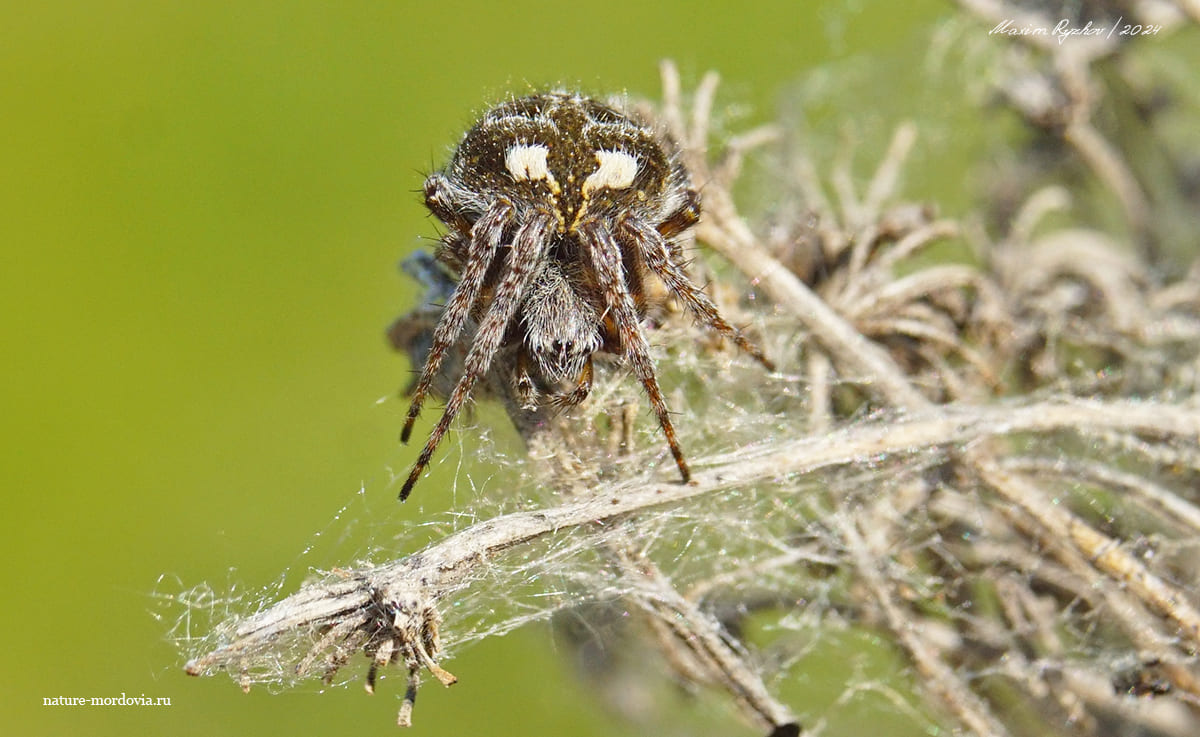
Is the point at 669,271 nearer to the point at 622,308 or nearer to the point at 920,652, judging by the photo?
the point at 622,308

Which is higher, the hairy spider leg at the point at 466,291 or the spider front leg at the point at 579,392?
the hairy spider leg at the point at 466,291

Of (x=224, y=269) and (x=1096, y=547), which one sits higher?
(x=224, y=269)

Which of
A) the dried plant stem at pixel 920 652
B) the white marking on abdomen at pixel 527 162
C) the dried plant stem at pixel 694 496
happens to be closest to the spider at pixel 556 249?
the white marking on abdomen at pixel 527 162

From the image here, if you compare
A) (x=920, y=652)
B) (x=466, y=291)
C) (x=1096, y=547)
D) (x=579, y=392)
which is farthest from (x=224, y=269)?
(x=1096, y=547)

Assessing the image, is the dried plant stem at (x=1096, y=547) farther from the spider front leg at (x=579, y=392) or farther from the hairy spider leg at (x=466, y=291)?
the hairy spider leg at (x=466, y=291)

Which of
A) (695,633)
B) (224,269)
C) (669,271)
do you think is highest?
(224,269)

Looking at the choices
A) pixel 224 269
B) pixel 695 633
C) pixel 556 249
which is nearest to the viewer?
pixel 695 633
